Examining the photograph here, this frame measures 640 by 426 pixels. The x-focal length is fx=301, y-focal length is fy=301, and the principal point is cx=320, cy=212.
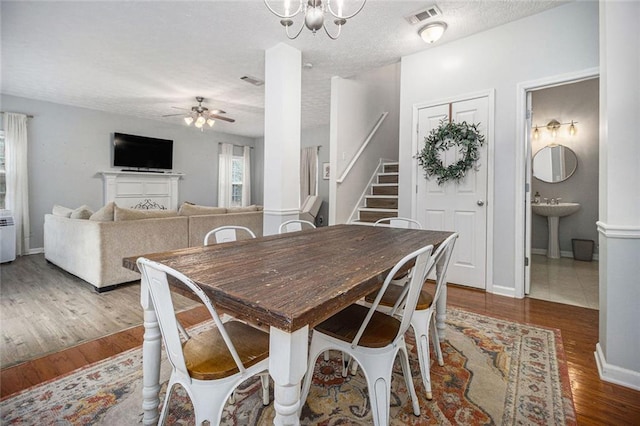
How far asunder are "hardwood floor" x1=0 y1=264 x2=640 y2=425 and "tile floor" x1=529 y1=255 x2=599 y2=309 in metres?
0.24

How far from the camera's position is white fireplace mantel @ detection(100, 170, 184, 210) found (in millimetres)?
6059

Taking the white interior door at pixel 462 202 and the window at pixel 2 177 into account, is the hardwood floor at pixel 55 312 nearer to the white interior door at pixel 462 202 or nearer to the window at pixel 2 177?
the window at pixel 2 177

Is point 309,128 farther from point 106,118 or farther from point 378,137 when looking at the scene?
point 106,118

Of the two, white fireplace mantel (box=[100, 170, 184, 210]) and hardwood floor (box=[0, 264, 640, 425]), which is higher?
white fireplace mantel (box=[100, 170, 184, 210])

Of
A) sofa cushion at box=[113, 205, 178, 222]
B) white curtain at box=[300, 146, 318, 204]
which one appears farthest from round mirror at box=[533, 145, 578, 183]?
sofa cushion at box=[113, 205, 178, 222]

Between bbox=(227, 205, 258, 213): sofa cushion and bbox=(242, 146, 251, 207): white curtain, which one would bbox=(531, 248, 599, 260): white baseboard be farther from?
bbox=(242, 146, 251, 207): white curtain

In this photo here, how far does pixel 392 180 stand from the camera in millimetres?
4980

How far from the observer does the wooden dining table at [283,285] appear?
0.81 m

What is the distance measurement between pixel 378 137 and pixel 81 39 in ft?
13.7

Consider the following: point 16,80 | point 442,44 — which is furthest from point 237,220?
point 16,80

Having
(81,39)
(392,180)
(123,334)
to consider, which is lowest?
(123,334)

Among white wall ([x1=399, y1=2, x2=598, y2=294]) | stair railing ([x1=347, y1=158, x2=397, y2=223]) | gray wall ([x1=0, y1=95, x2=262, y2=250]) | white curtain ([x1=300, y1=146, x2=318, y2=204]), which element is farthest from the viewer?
white curtain ([x1=300, y1=146, x2=318, y2=204])

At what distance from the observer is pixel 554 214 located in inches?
179

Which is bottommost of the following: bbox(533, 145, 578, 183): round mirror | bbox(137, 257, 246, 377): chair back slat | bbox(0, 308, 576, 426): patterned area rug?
bbox(0, 308, 576, 426): patterned area rug
